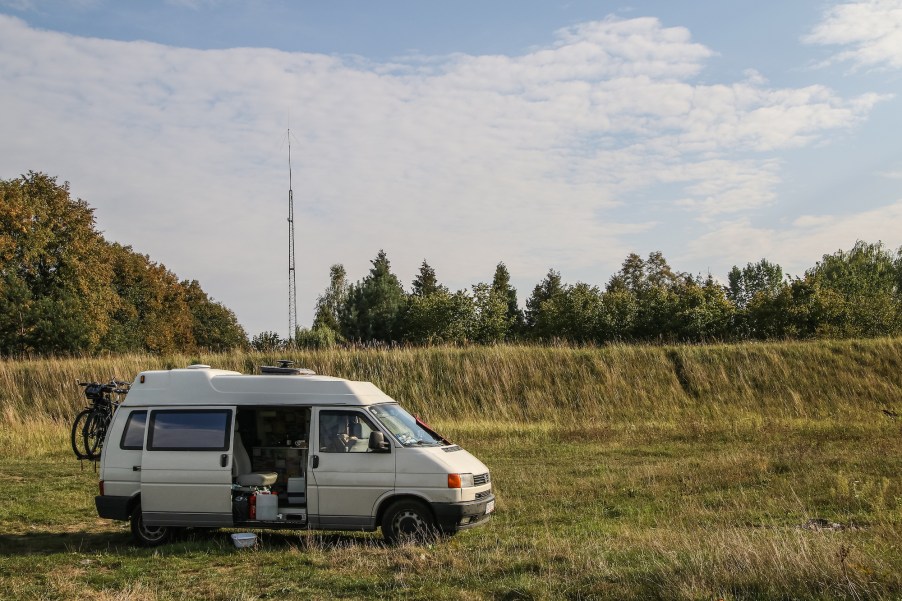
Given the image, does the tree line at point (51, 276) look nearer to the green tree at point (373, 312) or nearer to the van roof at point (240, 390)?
the green tree at point (373, 312)

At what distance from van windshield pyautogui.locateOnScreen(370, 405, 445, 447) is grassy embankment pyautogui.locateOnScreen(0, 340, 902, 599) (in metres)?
1.47

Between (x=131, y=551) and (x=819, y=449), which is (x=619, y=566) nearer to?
(x=131, y=551)

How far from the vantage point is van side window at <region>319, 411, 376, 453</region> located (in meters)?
11.2

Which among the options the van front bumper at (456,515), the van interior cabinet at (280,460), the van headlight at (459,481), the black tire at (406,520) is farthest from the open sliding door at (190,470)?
the van headlight at (459,481)

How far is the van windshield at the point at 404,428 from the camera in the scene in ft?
37.3

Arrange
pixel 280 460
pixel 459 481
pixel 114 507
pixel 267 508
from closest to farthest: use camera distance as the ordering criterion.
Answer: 1. pixel 459 481
2. pixel 267 508
3. pixel 114 507
4. pixel 280 460

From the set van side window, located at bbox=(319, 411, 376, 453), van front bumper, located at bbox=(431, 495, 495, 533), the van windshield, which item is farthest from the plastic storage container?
van front bumper, located at bbox=(431, 495, 495, 533)

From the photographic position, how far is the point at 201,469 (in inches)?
454

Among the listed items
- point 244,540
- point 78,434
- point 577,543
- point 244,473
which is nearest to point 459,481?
point 577,543

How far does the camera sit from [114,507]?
460 inches

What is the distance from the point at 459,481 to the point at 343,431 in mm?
1845

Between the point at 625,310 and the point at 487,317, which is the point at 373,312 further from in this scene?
the point at 625,310

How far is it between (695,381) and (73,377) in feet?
80.8

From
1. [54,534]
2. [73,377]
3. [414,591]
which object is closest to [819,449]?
[414,591]
